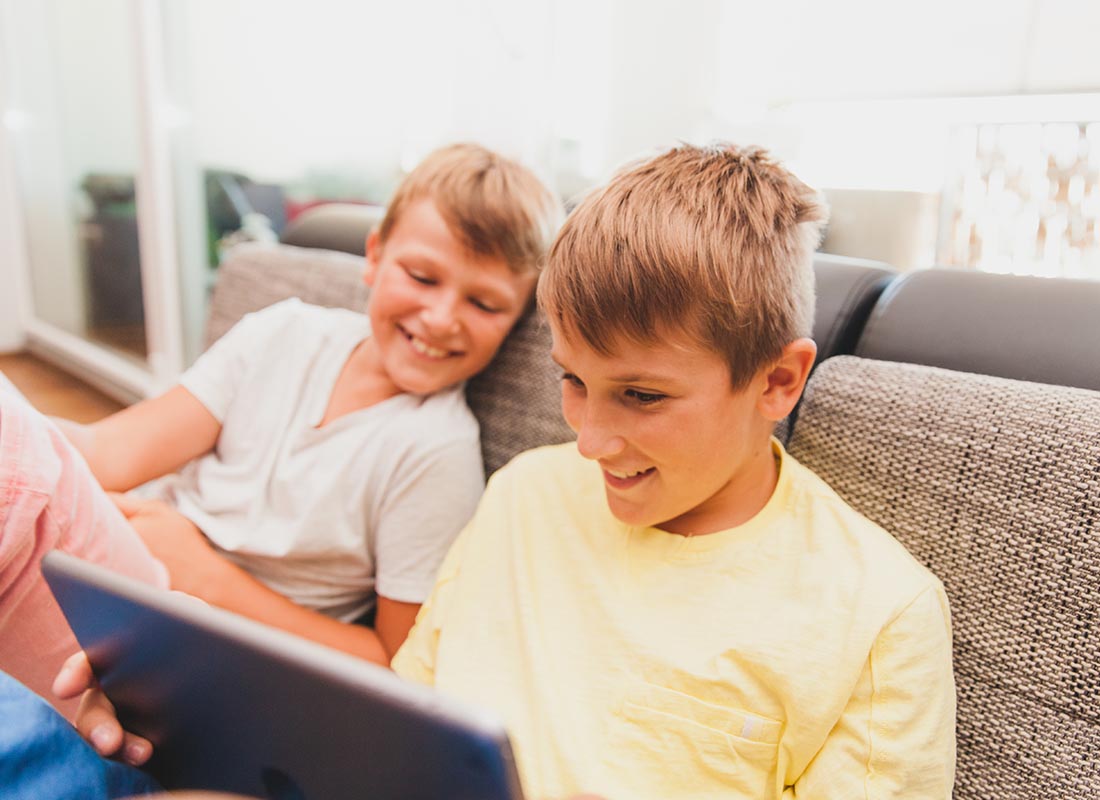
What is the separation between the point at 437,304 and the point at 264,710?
0.66 metres

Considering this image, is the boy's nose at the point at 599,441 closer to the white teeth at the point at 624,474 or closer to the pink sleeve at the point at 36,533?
the white teeth at the point at 624,474

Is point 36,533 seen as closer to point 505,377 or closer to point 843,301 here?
point 505,377

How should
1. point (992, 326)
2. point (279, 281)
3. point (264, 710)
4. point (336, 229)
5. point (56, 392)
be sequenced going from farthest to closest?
point (56, 392) < point (336, 229) < point (279, 281) < point (992, 326) < point (264, 710)

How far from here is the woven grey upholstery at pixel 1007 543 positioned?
68 cm

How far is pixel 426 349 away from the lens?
107cm

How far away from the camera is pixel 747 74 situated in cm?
425

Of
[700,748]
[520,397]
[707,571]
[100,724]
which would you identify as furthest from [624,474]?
[100,724]

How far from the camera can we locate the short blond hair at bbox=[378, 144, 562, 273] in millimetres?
1040

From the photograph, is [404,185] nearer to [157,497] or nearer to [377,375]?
[377,375]

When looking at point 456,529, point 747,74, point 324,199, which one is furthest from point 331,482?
point 747,74

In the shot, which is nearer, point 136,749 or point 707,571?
point 136,749

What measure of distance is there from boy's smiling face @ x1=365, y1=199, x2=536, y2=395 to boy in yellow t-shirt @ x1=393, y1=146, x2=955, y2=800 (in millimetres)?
276

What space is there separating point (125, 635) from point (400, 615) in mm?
481

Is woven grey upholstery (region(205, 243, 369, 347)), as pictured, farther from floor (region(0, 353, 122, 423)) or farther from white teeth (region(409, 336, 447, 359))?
floor (region(0, 353, 122, 423))
